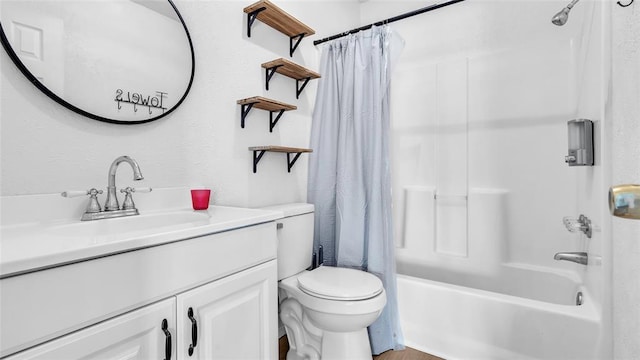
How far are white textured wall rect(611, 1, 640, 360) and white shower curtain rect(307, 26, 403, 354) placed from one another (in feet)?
3.07

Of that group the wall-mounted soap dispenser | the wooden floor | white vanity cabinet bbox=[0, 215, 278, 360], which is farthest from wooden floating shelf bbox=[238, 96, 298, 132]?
the wall-mounted soap dispenser

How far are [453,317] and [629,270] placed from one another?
3.18ft

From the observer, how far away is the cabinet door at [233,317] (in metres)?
0.91

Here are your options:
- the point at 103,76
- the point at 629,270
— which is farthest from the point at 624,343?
the point at 103,76

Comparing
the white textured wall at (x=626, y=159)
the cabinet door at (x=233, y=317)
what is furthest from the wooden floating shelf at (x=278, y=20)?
the white textured wall at (x=626, y=159)

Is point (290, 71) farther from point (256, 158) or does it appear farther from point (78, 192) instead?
point (78, 192)

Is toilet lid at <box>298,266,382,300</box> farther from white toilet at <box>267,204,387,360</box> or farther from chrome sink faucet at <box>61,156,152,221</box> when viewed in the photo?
chrome sink faucet at <box>61,156,152,221</box>

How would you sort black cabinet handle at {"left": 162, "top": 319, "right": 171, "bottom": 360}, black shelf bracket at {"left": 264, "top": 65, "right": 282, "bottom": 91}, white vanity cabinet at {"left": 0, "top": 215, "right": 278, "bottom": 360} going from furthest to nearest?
black shelf bracket at {"left": 264, "top": 65, "right": 282, "bottom": 91}
black cabinet handle at {"left": 162, "top": 319, "right": 171, "bottom": 360}
white vanity cabinet at {"left": 0, "top": 215, "right": 278, "bottom": 360}

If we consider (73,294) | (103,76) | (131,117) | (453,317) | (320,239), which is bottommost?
(453,317)

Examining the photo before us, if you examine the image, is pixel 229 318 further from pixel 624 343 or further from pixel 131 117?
pixel 624 343

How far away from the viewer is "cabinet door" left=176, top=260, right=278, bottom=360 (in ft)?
3.00

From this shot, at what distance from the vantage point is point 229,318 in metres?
1.04

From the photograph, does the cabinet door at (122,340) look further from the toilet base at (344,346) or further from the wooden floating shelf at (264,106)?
the wooden floating shelf at (264,106)

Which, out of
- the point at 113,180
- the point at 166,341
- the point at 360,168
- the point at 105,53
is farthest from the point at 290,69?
the point at 166,341
